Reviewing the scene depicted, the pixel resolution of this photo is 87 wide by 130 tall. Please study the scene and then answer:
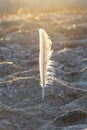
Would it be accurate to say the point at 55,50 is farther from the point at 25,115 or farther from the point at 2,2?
the point at 2,2

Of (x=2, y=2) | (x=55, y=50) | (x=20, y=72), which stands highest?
(x=20, y=72)

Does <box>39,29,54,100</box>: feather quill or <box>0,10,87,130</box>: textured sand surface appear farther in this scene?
<box>39,29,54,100</box>: feather quill

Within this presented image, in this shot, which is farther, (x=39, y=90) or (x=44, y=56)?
(x=39, y=90)

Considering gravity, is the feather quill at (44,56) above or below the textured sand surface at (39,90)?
above

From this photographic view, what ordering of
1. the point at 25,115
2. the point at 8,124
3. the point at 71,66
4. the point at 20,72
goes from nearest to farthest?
1. the point at 8,124
2. the point at 25,115
3. the point at 20,72
4. the point at 71,66

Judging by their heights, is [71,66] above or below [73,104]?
below

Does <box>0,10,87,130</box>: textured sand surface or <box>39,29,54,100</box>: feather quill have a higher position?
<box>39,29,54,100</box>: feather quill

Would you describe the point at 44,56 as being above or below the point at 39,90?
above

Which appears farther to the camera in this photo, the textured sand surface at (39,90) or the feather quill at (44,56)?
the feather quill at (44,56)

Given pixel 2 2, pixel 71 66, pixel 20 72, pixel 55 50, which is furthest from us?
pixel 2 2

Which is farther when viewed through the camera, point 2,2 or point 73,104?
point 2,2

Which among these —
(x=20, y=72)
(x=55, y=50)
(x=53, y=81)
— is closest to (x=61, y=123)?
(x=53, y=81)
